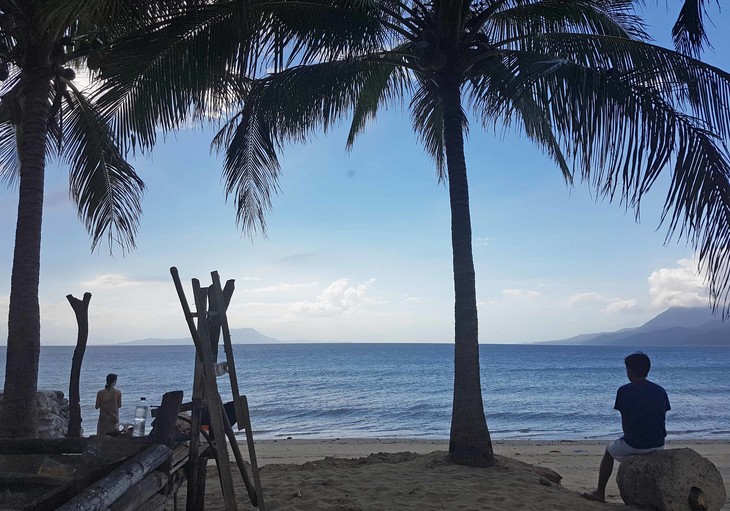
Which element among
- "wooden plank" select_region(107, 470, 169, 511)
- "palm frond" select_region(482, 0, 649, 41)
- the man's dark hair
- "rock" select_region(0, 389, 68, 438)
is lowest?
"rock" select_region(0, 389, 68, 438)

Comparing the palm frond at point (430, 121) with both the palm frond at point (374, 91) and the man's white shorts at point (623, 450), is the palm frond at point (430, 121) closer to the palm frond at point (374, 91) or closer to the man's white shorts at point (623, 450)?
the palm frond at point (374, 91)

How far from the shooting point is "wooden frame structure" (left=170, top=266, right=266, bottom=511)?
5.20 meters

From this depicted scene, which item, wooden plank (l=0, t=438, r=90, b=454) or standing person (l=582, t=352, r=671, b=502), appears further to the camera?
standing person (l=582, t=352, r=671, b=502)

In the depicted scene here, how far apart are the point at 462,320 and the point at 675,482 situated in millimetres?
3038

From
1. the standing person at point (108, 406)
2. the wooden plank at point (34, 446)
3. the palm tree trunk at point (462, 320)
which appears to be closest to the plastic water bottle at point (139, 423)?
the wooden plank at point (34, 446)

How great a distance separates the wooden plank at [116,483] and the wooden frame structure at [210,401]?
84 cm

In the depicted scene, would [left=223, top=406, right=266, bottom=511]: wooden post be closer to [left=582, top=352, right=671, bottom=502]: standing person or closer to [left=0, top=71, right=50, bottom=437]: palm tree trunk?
[left=0, top=71, right=50, bottom=437]: palm tree trunk

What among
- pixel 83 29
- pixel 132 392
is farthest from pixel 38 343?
pixel 132 392

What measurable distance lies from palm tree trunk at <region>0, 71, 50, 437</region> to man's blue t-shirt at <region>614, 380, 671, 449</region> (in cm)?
633

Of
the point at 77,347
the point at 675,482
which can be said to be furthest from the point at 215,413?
the point at 77,347

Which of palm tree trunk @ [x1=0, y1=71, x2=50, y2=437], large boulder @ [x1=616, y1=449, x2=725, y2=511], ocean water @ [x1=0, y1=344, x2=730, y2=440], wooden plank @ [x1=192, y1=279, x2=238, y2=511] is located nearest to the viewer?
wooden plank @ [x1=192, y1=279, x2=238, y2=511]

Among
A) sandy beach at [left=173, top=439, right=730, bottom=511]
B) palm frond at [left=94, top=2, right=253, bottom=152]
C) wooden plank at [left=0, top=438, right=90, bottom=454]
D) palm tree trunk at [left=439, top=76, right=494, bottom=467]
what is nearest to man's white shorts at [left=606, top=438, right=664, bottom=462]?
sandy beach at [left=173, top=439, right=730, bottom=511]

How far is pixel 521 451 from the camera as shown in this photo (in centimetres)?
1483

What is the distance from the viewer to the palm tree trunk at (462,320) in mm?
7918
